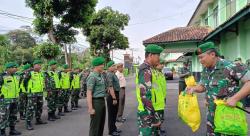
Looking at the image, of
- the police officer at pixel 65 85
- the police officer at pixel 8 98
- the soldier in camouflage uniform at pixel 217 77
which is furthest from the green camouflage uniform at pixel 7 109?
the soldier in camouflage uniform at pixel 217 77

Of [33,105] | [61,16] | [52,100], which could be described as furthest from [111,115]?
[61,16]

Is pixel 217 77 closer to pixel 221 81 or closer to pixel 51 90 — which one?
pixel 221 81

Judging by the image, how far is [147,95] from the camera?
15.2 feet

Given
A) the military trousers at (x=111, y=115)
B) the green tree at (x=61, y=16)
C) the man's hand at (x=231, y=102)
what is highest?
the green tree at (x=61, y=16)

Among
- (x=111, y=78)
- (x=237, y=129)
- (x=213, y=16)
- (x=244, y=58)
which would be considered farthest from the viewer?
(x=213, y=16)

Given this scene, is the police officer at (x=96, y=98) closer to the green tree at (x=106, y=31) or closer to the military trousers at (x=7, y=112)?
the military trousers at (x=7, y=112)

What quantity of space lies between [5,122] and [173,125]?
450 cm

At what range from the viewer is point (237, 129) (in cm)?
377

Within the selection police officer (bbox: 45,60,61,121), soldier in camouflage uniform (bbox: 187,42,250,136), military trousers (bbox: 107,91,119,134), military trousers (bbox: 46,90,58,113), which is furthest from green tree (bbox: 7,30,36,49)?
soldier in camouflage uniform (bbox: 187,42,250,136)

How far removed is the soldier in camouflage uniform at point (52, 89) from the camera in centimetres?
1126

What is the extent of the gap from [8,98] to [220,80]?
650 centimetres

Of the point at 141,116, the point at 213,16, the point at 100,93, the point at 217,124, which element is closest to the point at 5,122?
the point at 100,93

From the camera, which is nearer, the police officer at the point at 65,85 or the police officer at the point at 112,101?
the police officer at the point at 112,101

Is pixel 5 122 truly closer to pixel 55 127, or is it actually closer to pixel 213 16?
pixel 55 127
